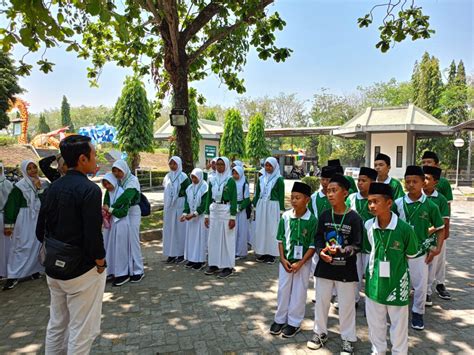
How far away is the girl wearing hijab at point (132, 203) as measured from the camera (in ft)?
16.8

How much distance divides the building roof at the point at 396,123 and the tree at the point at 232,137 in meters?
7.27

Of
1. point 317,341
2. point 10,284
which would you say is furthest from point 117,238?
point 317,341

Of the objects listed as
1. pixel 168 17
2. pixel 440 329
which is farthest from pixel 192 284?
pixel 168 17

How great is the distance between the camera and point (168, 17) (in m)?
8.00

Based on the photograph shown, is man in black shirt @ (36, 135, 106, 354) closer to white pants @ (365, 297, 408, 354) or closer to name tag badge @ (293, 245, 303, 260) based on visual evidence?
name tag badge @ (293, 245, 303, 260)

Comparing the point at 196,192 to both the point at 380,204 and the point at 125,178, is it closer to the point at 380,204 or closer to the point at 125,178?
the point at 125,178

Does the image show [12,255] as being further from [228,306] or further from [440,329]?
[440,329]

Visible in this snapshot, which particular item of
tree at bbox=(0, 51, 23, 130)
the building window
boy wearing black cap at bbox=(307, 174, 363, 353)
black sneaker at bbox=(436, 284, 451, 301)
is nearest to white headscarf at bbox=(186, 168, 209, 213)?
boy wearing black cap at bbox=(307, 174, 363, 353)

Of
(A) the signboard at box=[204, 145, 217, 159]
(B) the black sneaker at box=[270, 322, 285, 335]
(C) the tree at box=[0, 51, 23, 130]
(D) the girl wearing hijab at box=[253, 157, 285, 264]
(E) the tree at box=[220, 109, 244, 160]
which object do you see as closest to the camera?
(B) the black sneaker at box=[270, 322, 285, 335]

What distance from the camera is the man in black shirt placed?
2.59 m

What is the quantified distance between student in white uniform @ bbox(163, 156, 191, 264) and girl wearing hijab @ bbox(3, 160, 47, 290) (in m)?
2.14

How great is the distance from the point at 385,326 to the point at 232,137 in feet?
78.1

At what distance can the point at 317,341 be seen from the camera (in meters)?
3.45

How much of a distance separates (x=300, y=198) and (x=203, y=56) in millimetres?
8620
